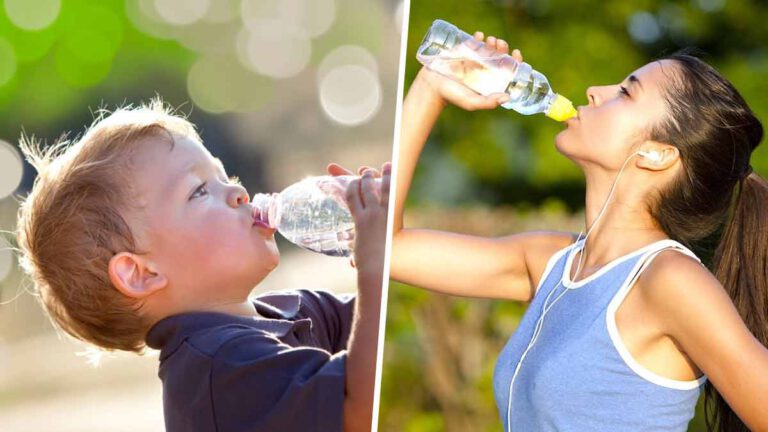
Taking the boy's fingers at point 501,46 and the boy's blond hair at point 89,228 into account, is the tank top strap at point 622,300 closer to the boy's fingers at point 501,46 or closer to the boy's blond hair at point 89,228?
the boy's fingers at point 501,46

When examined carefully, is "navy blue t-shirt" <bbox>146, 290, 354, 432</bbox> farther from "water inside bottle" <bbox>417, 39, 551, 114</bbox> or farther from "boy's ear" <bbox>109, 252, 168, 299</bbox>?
"water inside bottle" <bbox>417, 39, 551, 114</bbox>

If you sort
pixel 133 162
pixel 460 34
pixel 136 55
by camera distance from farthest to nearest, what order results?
pixel 136 55 → pixel 460 34 → pixel 133 162

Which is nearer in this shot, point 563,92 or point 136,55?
point 136,55

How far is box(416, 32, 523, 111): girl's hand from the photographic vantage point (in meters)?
1.72

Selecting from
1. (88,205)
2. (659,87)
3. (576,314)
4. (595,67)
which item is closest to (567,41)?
(595,67)

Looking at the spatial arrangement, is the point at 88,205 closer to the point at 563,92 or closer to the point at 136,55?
the point at 136,55

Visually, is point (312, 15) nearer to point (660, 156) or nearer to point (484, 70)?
point (484, 70)

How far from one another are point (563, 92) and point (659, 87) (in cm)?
126

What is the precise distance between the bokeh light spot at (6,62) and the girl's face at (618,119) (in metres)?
1.47

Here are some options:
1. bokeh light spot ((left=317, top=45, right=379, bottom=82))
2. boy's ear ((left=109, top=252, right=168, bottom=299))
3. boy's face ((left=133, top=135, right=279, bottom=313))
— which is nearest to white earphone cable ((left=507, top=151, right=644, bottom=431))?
boy's face ((left=133, top=135, right=279, bottom=313))

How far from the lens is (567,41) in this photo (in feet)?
9.33

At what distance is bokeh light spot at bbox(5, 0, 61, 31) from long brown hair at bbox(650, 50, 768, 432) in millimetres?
1561

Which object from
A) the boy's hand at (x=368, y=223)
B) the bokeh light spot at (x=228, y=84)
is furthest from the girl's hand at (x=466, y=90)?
the bokeh light spot at (x=228, y=84)

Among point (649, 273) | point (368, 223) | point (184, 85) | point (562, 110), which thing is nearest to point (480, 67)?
point (562, 110)
